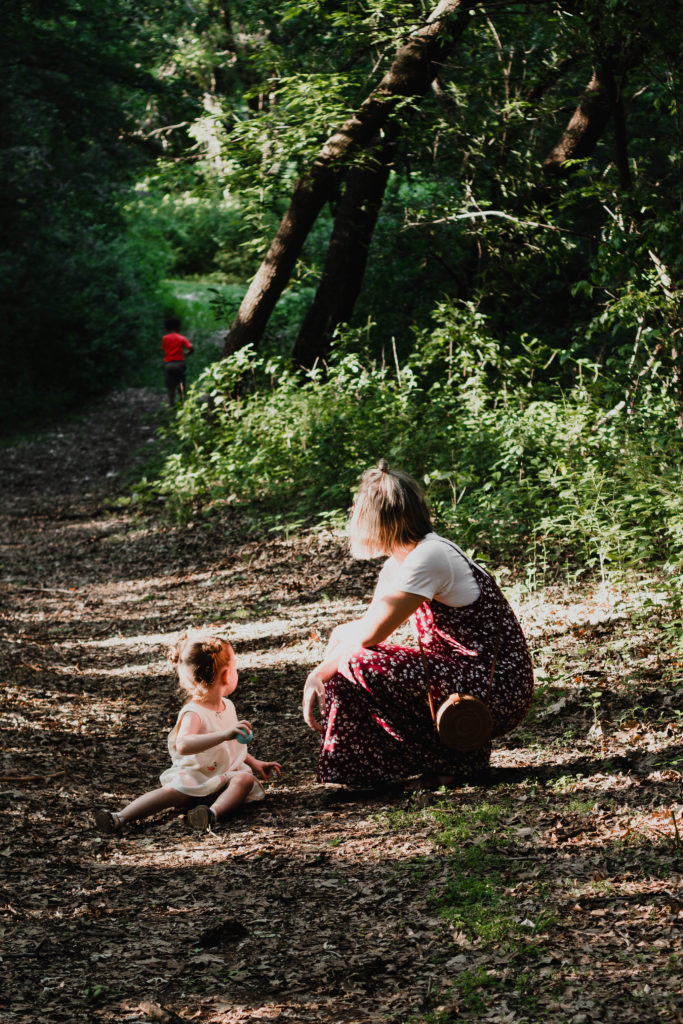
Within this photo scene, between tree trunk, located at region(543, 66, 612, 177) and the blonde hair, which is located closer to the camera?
the blonde hair

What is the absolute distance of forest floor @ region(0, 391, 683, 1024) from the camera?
271 centimetres

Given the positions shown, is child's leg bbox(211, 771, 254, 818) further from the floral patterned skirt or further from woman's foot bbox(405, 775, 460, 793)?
woman's foot bbox(405, 775, 460, 793)

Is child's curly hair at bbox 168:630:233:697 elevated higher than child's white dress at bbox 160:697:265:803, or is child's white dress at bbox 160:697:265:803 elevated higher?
child's curly hair at bbox 168:630:233:697

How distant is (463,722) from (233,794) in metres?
1.13

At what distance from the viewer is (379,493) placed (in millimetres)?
4031

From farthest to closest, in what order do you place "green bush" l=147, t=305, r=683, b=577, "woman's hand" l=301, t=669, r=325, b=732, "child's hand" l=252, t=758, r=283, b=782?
"green bush" l=147, t=305, r=683, b=577
"child's hand" l=252, t=758, r=283, b=782
"woman's hand" l=301, t=669, r=325, b=732

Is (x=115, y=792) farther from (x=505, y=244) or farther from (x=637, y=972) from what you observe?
(x=505, y=244)

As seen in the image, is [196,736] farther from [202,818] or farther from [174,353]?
[174,353]

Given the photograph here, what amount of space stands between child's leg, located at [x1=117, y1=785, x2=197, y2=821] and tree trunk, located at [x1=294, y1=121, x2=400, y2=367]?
335 inches

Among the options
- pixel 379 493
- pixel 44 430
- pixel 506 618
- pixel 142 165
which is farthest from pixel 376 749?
pixel 142 165

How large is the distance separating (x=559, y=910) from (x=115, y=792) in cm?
253

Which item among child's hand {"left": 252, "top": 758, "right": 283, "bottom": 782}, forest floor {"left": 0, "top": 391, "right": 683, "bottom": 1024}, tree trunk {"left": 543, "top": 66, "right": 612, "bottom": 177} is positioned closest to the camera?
forest floor {"left": 0, "top": 391, "right": 683, "bottom": 1024}

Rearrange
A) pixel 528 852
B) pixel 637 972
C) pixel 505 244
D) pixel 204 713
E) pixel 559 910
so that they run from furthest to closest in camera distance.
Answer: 1. pixel 505 244
2. pixel 204 713
3. pixel 528 852
4. pixel 559 910
5. pixel 637 972

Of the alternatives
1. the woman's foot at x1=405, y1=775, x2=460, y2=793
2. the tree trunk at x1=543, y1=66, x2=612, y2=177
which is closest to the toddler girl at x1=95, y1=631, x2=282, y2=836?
the woman's foot at x1=405, y1=775, x2=460, y2=793
